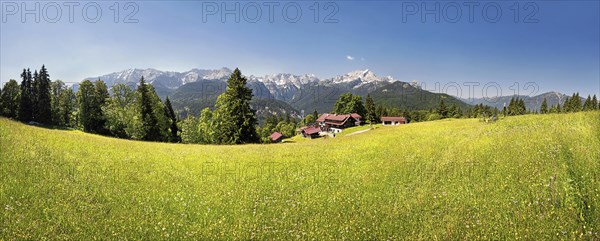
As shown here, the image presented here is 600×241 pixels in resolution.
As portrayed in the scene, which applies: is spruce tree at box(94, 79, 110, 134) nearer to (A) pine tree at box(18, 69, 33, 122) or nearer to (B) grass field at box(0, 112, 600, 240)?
(A) pine tree at box(18, 69, 33, 122)

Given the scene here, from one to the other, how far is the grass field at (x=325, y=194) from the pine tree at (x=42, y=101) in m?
62.1

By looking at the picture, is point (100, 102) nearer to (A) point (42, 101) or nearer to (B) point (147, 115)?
(B) point (147, 115)

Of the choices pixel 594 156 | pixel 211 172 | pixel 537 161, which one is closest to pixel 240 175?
pixel 211 172

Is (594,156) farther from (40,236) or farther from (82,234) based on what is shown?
(40,236)

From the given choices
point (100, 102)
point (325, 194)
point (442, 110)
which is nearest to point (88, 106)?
point (100, 102)

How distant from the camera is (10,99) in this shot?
2399 inches

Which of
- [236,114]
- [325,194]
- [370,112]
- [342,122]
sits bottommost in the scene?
[325,194]

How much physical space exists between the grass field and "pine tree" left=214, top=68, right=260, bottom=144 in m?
25.4

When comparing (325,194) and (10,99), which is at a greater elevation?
(10,99)

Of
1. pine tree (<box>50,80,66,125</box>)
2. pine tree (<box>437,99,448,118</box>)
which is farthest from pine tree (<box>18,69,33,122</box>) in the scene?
pine tree (<box>437,99,448,118</box>)

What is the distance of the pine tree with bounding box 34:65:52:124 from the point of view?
200ft

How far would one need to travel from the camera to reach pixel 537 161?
11.4 metres

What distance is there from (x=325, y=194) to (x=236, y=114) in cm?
3327

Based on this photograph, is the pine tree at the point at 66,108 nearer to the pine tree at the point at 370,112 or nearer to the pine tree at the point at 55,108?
the pine tree at the point at 55,108
